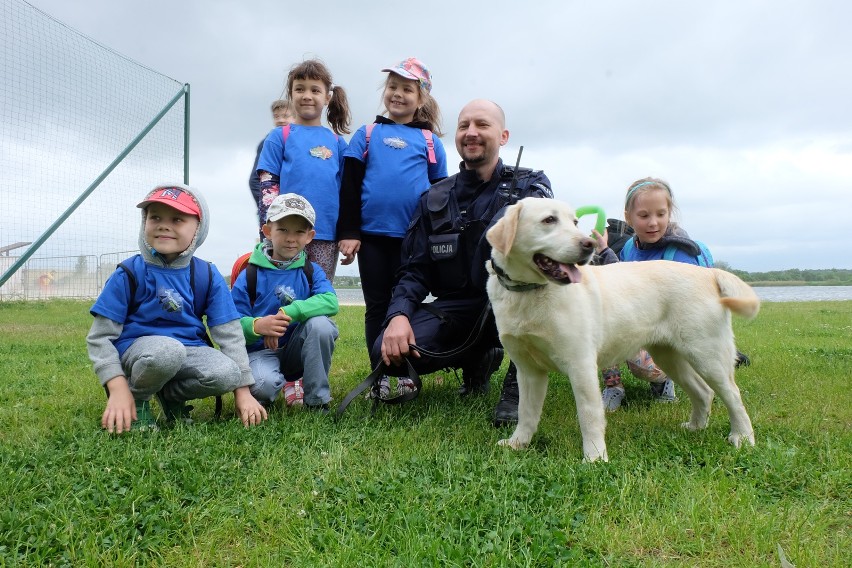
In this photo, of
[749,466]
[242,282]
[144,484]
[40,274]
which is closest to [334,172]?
[242,282]

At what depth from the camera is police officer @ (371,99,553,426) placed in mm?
4602

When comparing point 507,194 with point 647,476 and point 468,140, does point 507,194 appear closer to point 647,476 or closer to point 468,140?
point 468,140

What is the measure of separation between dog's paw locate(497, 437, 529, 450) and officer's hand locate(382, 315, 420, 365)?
1.00 metres

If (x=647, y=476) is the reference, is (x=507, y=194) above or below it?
above

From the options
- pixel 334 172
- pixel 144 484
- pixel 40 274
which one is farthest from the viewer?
pixel 40 274

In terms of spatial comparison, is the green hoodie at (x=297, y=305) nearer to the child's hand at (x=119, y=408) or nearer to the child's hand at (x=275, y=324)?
the child's hand at (x=275, y=324)

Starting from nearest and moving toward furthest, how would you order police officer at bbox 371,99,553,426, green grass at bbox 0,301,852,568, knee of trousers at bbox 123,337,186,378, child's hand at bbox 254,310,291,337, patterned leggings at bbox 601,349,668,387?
green grass at bbox 0,301,852,568, knee of trousers at bbox 123,337,186,378, child's hand at bbox 254,310,291,337, police officer at bbox 371,99,553,426, patterned leggings at bbox 601,349,668,387

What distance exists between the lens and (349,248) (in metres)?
5.19

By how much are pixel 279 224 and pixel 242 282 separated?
1.91ft

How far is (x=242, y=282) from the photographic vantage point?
472cm

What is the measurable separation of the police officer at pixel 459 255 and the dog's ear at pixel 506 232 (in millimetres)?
879

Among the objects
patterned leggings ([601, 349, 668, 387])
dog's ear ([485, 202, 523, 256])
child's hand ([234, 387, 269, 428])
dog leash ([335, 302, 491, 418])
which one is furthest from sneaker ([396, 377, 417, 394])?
dog's ear ([485, 202, 523, 256])

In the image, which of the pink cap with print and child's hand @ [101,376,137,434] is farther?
the pink cap with print

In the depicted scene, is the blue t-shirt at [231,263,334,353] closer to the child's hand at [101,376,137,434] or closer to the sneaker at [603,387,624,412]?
the child's hand at [101,376,137,434]
